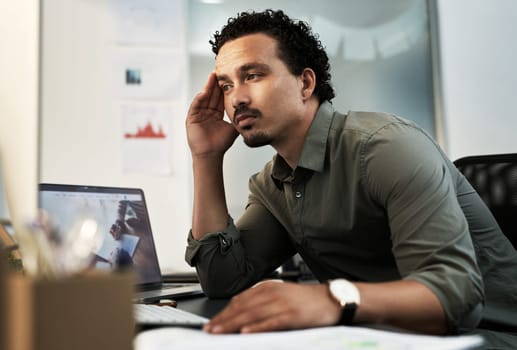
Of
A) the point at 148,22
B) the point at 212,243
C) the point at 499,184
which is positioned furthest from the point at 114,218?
the point at 148,22

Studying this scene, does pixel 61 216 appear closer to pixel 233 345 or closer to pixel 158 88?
pixel 233 345

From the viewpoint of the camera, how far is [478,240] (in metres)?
1.16

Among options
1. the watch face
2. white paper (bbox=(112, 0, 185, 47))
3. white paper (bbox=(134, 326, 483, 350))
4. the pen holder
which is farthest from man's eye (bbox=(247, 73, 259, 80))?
white paper (bbox=(112, 0, 185, 47))

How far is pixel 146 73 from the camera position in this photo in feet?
7.90

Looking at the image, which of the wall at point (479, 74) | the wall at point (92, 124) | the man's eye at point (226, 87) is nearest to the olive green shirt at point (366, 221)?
the man's eye at point (226, 87)

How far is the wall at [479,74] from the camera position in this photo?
8.63 feet

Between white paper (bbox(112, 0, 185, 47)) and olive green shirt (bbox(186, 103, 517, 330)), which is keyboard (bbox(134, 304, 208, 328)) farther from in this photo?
white paper (bbox(112, 0, 185, 47))

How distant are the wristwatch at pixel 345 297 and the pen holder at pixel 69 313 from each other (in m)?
0.34

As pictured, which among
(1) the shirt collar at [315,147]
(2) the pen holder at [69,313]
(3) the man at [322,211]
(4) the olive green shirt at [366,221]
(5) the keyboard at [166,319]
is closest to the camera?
(2) the pen holder at [69,313]

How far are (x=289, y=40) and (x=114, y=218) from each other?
647 millimetres

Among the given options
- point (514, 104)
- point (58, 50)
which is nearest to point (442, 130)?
point (514, 104)

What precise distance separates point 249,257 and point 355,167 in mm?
382

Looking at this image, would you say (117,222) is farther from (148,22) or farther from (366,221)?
(148,22)

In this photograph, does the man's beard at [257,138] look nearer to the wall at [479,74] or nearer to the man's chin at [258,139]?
the man's chin at [258,139]
